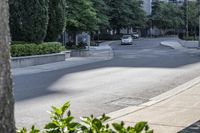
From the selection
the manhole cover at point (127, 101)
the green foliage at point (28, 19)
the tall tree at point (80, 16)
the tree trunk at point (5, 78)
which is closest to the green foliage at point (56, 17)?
the green foliage at point (28, 19)

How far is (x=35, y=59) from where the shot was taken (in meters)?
24.1

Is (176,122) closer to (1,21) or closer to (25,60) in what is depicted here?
(1,21)

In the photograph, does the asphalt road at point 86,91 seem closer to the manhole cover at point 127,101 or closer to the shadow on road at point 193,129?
the manhole cover at point 127,101

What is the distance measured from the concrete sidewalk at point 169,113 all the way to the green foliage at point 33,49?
1205 cm

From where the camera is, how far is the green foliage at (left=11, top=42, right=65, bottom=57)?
22906 mm

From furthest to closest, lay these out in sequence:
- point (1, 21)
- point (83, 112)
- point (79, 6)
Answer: point (79, 6), point (83, 112), point (1, 21)

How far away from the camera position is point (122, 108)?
10.4m

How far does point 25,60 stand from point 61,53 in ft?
15.1

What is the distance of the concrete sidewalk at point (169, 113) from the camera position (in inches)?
308

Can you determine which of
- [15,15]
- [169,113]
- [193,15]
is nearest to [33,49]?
[15,15]

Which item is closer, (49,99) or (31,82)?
(49,99)

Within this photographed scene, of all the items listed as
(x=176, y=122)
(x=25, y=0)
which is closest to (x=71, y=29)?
(x=25, y=0)

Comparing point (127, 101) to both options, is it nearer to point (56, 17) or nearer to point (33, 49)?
point (33, 49)

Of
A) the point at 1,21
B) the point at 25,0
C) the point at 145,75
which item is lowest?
the point at 145,75
